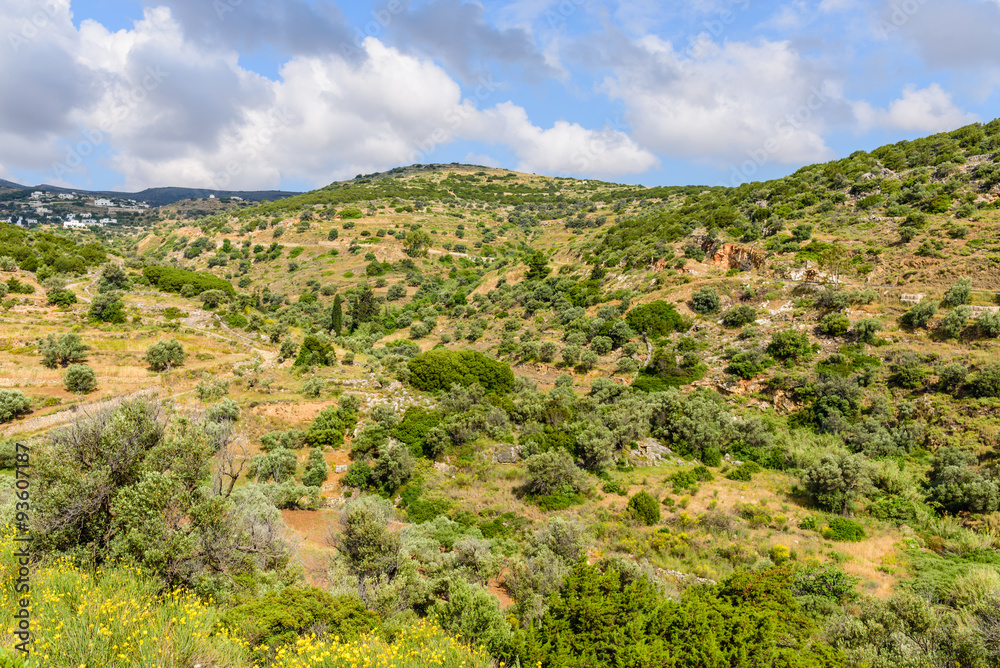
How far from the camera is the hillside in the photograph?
6820mm

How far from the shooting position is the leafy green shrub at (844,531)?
1197 centimetres

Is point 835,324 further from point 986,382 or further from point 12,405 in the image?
point 12,405

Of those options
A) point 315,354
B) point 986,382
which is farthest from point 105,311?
point 986,382

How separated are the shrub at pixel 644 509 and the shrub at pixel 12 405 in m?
22.0

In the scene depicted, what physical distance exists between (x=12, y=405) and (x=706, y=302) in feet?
112

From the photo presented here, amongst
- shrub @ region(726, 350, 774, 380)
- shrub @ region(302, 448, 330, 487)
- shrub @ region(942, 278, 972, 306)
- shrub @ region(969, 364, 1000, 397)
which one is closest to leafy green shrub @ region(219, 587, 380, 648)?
shrub @ region(302, 448, 330, 487)

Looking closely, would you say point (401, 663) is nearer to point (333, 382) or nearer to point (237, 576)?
point (237, 576)

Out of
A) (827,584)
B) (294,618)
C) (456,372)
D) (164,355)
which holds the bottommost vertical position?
(827,584)

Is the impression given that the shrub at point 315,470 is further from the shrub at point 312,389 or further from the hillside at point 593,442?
the shrub at point 312,389

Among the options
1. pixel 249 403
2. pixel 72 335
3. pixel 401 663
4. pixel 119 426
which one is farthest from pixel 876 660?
pixel 72 335

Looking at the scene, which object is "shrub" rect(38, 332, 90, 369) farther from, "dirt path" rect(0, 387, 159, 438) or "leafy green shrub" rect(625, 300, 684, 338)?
"leafy green shrub" rect(625, 300, 684, 338)

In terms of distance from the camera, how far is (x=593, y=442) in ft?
55.0

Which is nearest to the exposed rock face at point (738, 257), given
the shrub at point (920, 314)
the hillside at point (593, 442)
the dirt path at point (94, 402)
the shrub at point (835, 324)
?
the hillside at point (593, 442)

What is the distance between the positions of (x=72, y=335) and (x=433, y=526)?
22.0m
